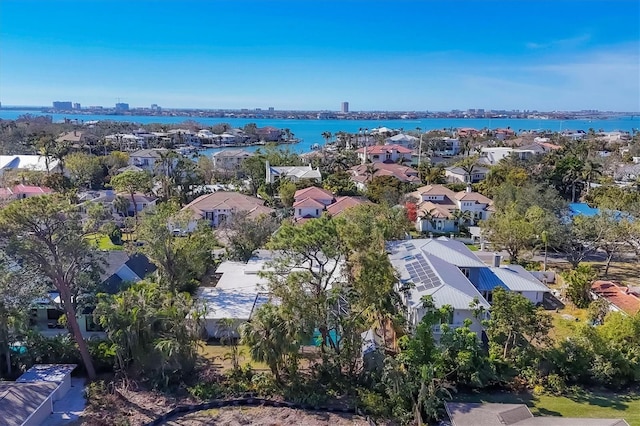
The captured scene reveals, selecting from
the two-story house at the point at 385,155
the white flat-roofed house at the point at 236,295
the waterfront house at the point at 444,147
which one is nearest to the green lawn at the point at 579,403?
the white flat-roofed house at the point at 236,295

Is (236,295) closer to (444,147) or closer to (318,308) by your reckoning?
(318,308)

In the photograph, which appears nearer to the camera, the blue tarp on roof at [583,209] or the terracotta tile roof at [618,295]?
the terracotta tile roof at [618,295]

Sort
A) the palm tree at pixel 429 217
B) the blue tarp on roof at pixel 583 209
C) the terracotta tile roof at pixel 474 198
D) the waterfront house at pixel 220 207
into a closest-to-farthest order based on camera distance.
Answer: the blue tarp on roof at pixel 583 209
the waterfront house at pixel 220 207
the palm tree at pixel 429 217
the terracotta tile roof at pixel 474 198

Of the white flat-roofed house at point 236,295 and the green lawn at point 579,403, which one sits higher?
the white flat-roofed house at point 236,295

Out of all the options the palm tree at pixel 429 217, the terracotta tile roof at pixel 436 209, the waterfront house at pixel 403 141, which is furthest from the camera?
the waterfront house at pixel 403 141

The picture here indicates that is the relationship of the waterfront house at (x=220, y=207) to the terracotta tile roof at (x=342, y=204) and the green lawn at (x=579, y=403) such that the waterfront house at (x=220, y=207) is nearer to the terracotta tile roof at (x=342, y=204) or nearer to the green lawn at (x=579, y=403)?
the terracotta tile roof at (x=342, y=204)

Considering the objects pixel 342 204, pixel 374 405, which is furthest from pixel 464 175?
pixel 374 405
